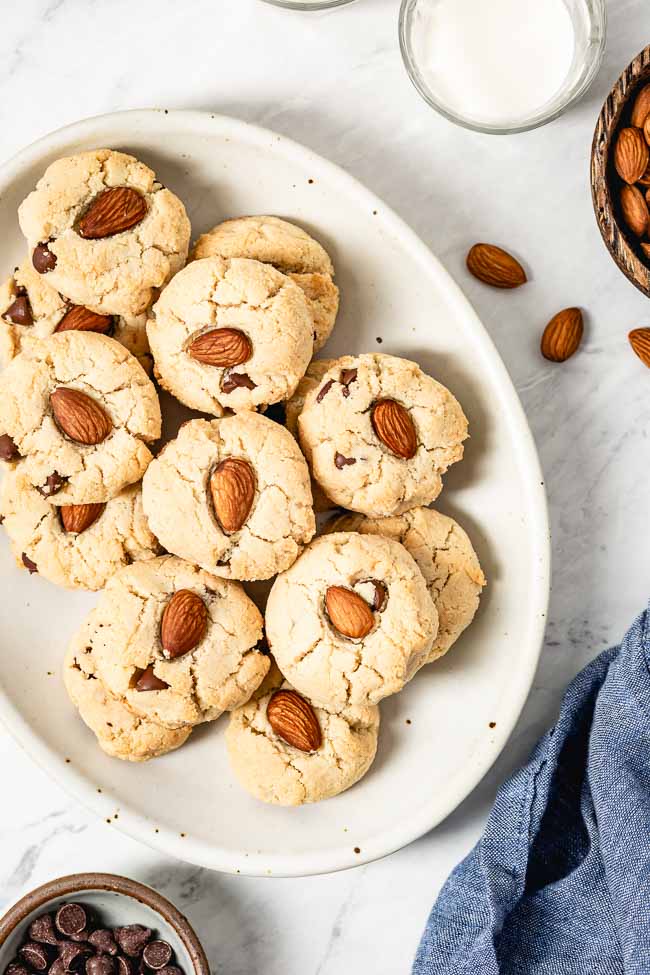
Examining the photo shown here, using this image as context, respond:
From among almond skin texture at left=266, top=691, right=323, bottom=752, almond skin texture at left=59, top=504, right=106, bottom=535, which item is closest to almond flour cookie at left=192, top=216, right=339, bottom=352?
almond skin texture at left=59, top=504, right=106, bottom=535

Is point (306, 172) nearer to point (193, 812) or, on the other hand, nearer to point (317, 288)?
point (317, 288)

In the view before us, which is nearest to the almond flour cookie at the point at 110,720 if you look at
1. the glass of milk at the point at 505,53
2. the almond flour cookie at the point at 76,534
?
the almond flour cookie at the point at 76,534

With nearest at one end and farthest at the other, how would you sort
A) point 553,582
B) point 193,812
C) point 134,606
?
point 134,606
point 193,812
point 553,582

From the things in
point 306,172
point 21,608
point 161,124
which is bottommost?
point 21,608

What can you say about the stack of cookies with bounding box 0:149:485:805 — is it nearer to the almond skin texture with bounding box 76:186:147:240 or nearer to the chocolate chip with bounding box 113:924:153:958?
the almond skin texture with bounding box 76:186:147:240

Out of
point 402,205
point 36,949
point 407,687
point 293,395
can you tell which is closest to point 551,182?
point 402,205

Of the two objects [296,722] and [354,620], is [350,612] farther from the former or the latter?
[296,722]
